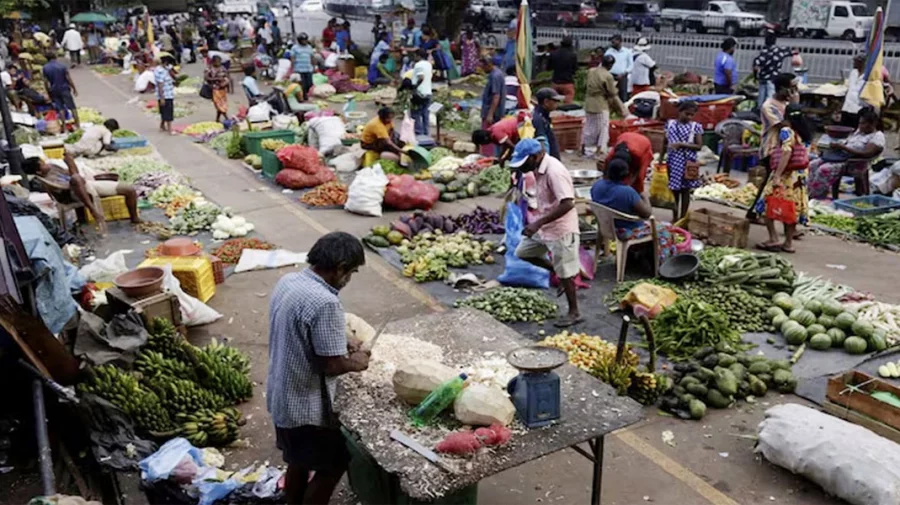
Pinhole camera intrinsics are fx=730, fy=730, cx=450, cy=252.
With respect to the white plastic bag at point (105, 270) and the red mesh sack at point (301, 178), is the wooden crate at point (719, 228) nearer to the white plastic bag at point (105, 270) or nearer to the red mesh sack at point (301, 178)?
the red mesh sack at point (301, 178)

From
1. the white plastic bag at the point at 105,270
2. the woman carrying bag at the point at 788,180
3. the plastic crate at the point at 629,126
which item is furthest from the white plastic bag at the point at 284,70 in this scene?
the woman carrying bag at the point at 788,180

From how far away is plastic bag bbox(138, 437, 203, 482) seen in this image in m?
4.55

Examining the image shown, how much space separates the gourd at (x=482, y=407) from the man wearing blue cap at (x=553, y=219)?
9.73 feet

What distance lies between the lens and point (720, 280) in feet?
24.7

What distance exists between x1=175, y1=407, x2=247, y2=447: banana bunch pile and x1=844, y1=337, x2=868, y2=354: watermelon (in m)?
5.16

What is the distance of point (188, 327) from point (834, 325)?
19.7 ft

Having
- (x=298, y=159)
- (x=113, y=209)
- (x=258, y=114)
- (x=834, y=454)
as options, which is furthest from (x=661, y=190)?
(x=258, y=114)

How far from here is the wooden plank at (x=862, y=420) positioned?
502 centimetres

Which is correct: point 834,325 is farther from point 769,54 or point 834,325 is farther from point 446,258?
point 769,54

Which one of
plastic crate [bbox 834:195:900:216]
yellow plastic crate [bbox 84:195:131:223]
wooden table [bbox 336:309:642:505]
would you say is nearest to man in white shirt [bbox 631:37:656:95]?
plastic crate [bbox 834:195:900:216]

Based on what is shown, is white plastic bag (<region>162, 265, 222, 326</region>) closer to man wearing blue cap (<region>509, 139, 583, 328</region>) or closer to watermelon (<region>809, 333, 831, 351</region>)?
man wearing blue cap (<region>509, 139, 583, 328</region>)

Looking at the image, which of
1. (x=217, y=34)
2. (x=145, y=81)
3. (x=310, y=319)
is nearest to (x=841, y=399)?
(x=310, y=319)

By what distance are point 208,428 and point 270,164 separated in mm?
7964

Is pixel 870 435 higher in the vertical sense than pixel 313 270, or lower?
lower
